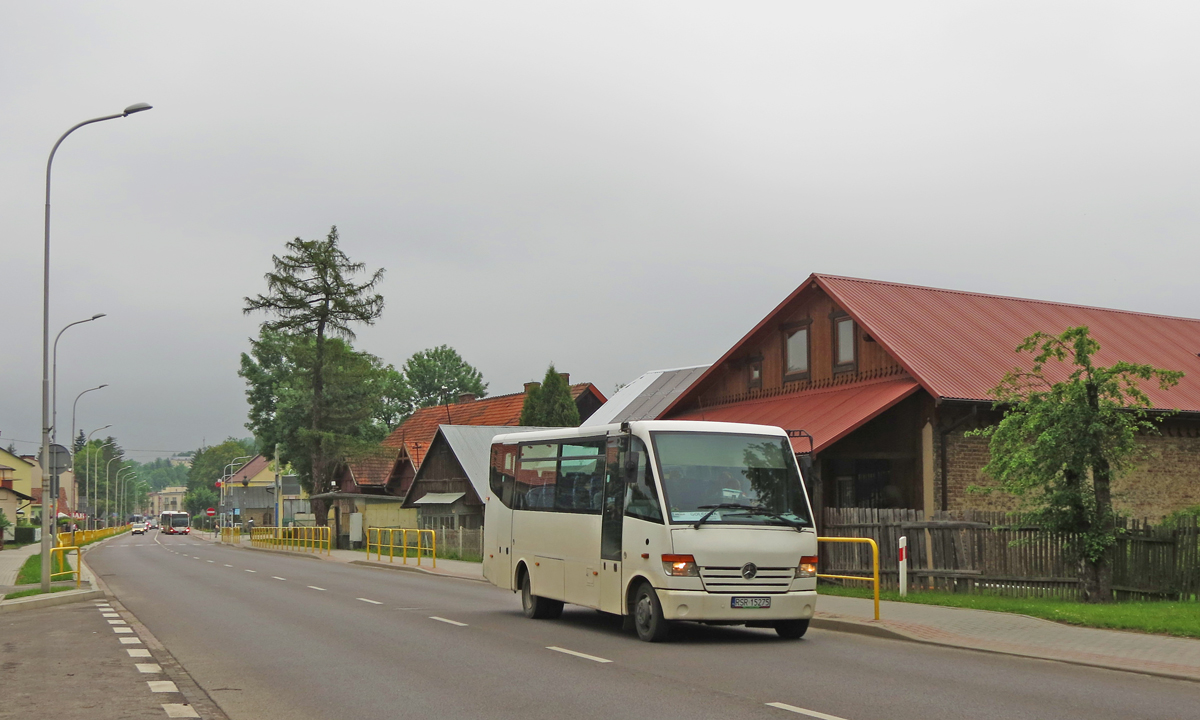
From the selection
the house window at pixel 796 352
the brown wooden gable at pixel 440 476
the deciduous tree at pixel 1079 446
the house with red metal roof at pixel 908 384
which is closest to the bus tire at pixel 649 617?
the deciduous tree at pixel 1079 446

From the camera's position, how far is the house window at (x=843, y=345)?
28.2m

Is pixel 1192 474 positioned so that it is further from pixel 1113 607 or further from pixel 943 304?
pixel 1113 607

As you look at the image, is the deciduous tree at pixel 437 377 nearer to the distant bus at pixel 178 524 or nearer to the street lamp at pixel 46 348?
the distant bus at pixel 178 524

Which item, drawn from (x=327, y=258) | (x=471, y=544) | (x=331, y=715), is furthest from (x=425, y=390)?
(x=331, y=715)

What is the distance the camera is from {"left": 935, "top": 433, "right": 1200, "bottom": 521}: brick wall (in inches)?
1004

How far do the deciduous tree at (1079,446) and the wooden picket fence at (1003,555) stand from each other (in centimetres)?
43

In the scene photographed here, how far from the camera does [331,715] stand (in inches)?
371

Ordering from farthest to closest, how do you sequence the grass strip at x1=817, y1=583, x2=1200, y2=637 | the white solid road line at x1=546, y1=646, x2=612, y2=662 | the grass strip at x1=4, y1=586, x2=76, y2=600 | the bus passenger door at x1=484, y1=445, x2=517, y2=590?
1. the grass strip at x1=4, y1=586, x2=76, y2=600
2. the bus passenger door at x1=484, y1=445, x2=517, y2=590
3. the grass strip at x1=817, y1=583, x2=1200, y2=637
4. the white solid road line at x1=546, y1=646, x2=612, y2=662

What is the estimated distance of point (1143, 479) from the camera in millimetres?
27375

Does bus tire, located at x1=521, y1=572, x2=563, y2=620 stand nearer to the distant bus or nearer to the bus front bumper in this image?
the bus front bumper

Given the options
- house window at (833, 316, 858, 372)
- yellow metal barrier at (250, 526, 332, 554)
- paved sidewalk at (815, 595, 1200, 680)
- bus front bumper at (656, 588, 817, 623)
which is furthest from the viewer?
yellow metal barrier at (250, 526, 332, 554)

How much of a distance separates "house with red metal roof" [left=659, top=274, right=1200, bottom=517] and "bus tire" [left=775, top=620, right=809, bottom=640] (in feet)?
19.9

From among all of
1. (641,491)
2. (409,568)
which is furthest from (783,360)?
(641,491)

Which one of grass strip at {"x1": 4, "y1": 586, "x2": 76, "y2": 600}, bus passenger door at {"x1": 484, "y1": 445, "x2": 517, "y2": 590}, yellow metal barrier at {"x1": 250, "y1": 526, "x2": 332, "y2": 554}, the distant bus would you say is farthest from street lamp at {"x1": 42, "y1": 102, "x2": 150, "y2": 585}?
the distant bus
